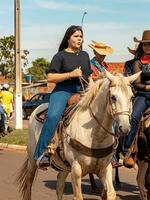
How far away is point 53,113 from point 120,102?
1457mm

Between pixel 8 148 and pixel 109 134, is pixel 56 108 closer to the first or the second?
pixel 109 134

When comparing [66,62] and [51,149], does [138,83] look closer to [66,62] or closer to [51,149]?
[66,62]

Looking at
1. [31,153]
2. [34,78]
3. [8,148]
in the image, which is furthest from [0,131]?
[34,78]

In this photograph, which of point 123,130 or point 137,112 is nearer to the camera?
point 123,130

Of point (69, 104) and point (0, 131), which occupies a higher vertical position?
point (69, 104)

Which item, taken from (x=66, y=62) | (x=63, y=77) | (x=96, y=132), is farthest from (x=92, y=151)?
(x=66, y=62)

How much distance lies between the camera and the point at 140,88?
776 centimetres

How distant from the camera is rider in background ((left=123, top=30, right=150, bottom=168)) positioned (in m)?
7.77

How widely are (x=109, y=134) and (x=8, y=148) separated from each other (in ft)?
36.0

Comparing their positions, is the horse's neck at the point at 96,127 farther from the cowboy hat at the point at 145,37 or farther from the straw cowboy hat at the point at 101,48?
the straw cowboy hat at the point at 101,48

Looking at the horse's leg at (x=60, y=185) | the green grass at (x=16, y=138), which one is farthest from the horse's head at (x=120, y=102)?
the green grass at (x=16, y=138)

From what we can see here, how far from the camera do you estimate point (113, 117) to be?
225 inches

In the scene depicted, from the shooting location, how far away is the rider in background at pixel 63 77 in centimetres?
677

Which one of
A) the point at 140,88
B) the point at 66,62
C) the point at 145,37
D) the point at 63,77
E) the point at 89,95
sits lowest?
the point at 140,88
